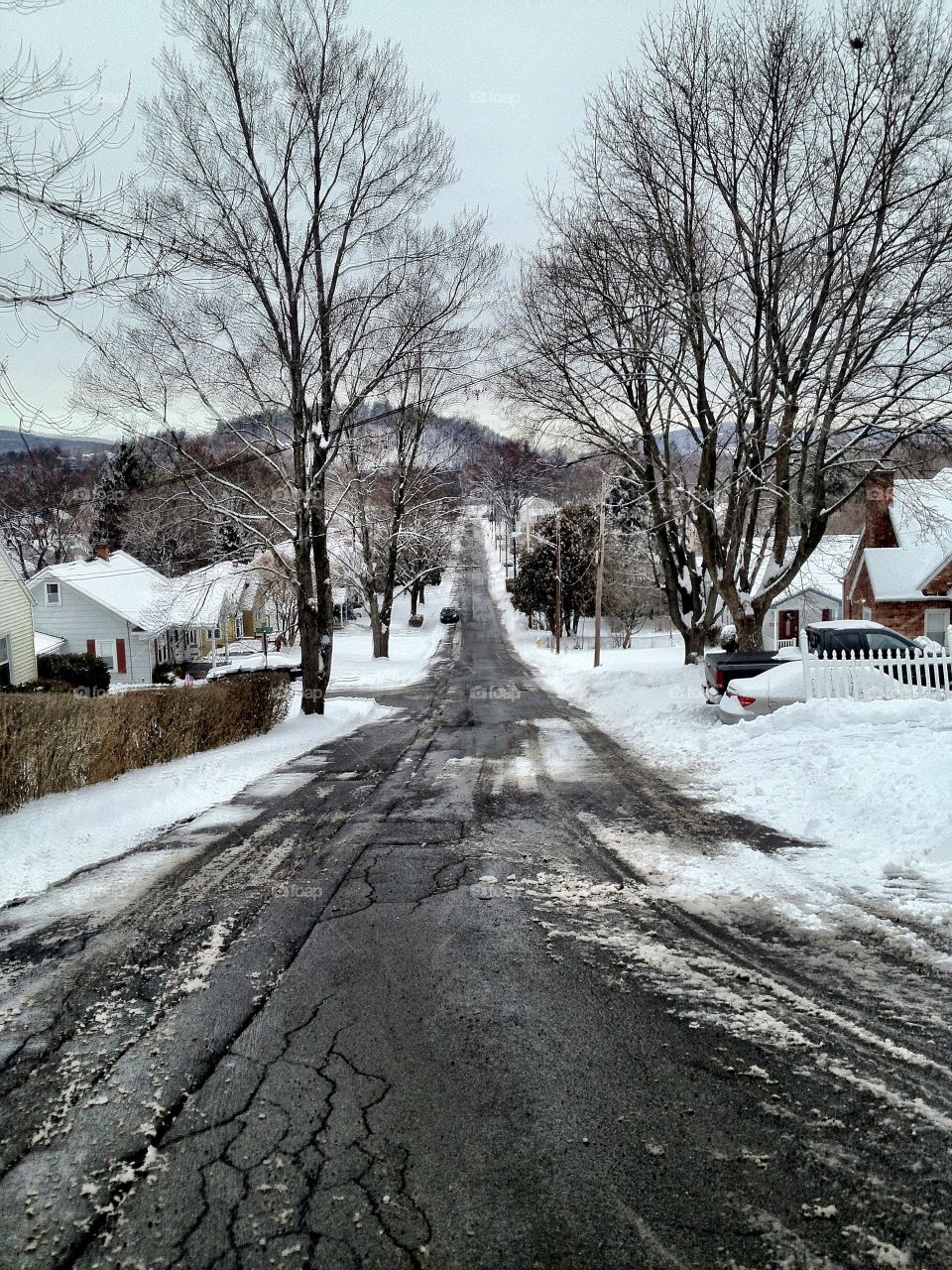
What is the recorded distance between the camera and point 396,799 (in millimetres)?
8938

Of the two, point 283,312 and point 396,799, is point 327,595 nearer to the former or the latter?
point 283,312

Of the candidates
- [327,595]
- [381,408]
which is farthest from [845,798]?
[381,408]

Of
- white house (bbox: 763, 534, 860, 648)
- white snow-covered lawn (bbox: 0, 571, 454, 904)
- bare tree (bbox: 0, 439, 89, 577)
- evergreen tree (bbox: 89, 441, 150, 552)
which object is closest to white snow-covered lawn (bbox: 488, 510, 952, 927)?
white snow-covered lawn (bbox: 0, 571, 454, 904)

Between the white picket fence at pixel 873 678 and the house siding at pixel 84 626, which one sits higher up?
the house siding at pixel 84 626

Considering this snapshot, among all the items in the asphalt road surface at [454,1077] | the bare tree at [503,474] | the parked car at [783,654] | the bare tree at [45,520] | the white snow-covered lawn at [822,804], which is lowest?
the asphalt road surface at [454,1077]

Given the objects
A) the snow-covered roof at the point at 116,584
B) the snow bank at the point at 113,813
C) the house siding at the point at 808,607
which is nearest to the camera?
the snow bank at the point at 113,813

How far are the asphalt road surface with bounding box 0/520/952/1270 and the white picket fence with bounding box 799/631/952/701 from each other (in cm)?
692

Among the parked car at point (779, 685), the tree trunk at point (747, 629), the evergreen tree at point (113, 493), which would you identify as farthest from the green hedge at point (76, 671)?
the evergreen tree at point (113, 493)

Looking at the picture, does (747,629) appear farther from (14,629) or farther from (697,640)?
(14,629)

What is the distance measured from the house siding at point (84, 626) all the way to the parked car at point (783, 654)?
30721 mm

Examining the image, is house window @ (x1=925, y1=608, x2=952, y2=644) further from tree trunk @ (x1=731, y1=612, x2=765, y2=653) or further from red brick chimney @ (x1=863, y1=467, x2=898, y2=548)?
tree trunk @ (x1=731, y1=612, x2=765, y2=653)

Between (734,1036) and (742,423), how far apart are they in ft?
49.0

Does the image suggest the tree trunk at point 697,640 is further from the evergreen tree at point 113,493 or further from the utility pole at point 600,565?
the evergreen tree at point 113,493

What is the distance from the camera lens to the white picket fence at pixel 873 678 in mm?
11758
